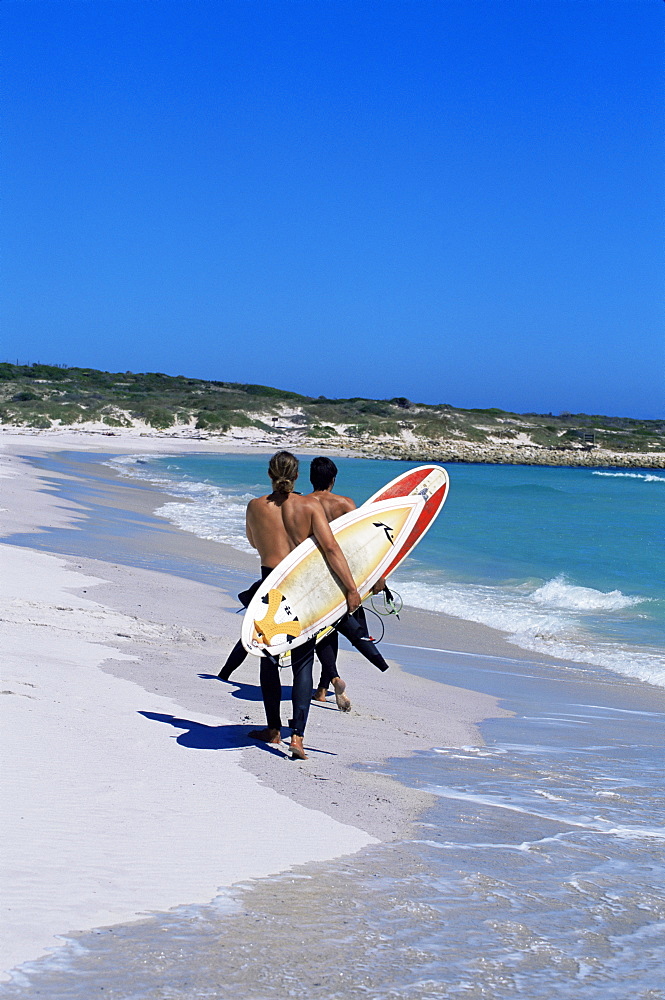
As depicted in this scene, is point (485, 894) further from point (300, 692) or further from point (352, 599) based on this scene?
point (352, 599)

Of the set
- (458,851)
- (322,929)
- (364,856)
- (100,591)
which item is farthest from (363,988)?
(100,591)

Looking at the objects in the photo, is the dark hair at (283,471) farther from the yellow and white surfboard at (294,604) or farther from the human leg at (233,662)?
the human leg at (233,662)

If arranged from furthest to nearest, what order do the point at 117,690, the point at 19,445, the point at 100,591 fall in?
the point at 19,445 → the point at 100,591 → the point at 117,690

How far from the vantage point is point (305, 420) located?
7575cm

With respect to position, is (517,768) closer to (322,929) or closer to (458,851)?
(458,851)

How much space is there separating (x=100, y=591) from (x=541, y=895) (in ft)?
20.0

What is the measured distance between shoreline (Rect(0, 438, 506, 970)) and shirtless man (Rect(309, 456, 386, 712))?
0.18m

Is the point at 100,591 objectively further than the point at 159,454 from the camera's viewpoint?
No

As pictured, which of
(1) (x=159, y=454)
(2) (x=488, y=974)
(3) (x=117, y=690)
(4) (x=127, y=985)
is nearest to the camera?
(4) (x=127, y=985)

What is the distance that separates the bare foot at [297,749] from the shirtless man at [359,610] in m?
1.24

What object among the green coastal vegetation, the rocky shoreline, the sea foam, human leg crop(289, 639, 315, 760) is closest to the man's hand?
human leg crop(289, 639, 315, 760)

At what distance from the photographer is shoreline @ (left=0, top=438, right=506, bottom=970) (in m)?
3.18

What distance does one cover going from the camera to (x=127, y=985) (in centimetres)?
256

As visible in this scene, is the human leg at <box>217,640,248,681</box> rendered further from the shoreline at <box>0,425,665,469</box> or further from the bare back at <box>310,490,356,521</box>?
the shoreline at <box>0,425,665,469</box>
